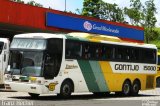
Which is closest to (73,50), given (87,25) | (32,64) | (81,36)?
(81,36)

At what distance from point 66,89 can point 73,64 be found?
1.23 metres

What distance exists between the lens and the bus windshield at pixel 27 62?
20.6 meters

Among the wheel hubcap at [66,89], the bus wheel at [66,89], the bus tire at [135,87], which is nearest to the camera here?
the bus wheel at [66,89]

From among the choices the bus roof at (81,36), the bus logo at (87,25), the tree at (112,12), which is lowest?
the bus roof at (81,36)

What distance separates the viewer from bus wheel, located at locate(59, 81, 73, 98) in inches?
851

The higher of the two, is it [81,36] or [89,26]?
[89,26]

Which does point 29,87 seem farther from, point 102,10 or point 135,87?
point 102,10

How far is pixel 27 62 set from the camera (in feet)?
68.3

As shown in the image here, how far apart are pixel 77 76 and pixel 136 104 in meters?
3.59

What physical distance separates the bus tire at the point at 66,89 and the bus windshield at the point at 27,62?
167cm

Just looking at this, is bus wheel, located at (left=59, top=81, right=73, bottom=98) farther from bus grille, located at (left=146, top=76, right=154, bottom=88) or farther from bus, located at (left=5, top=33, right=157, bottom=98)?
bus grille, located at (left=146, top=76, right=154, bottom=88)

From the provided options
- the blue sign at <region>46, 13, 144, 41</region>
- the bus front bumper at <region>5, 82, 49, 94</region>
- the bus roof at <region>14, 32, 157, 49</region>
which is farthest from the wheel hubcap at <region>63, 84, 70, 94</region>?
the blue sign at <region>46, 13, 144, 41</region>

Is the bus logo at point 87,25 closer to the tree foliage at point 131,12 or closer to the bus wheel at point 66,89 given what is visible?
the bus wheel at point 66,89

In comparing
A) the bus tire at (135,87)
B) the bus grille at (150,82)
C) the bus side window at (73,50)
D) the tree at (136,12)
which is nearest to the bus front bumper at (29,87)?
the bus side window at (73,50)
